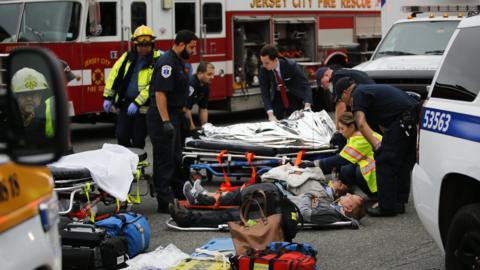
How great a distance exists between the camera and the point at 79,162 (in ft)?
27.4

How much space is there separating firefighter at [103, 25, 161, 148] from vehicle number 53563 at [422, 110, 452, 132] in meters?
4.72

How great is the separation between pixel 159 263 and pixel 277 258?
99 centimetres

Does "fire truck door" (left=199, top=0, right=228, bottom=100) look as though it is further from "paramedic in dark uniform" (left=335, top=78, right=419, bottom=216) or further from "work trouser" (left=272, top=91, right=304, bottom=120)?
"paramedic in dark uniform" (left=335, top=78, right=419, bottom=216)

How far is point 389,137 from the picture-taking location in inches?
366

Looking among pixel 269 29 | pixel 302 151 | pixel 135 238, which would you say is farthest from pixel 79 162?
pixel 269 29

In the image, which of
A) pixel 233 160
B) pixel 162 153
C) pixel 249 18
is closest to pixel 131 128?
pixel 233 160

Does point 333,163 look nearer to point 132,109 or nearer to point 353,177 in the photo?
point 353,177

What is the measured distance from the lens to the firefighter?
10.6 m

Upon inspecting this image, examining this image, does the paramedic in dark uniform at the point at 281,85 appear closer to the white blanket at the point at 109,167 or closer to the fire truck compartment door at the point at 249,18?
the white blanket at the point at 109,167

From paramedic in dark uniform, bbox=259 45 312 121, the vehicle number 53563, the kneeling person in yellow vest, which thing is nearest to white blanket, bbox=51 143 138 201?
the kneeling person in yellow vest

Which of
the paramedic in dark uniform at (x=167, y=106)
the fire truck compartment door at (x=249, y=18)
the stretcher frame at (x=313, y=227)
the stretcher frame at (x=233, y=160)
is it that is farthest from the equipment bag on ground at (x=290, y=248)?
the fire truck compartment door at (x=249, y=18)

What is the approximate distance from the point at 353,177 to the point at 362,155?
0.84 feet

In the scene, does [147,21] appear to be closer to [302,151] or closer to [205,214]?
[302,151]

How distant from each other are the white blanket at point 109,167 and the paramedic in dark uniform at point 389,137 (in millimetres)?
2305
